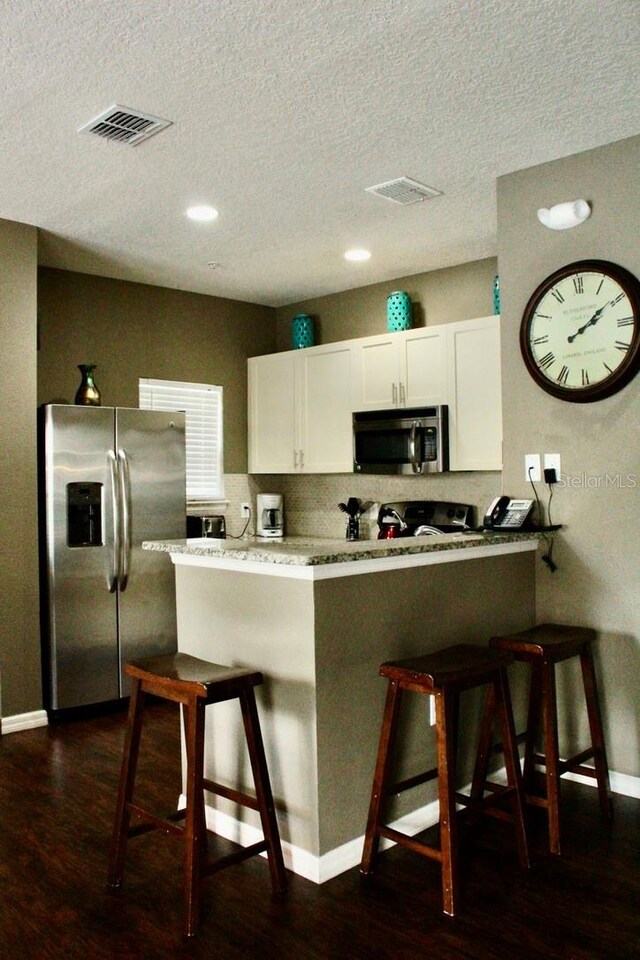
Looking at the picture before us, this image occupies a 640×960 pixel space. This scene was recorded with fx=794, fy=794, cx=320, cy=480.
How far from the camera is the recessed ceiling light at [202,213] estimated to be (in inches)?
155

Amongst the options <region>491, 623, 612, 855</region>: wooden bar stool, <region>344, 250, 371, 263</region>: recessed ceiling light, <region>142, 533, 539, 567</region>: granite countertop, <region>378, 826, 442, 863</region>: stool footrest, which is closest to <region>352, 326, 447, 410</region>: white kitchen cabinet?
<region>344, 250, 371, 263</region>: recessed ceiling light

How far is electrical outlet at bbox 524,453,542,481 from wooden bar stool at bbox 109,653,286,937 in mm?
1656

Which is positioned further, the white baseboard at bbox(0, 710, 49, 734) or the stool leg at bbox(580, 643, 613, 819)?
the white baseboard at bbox(0, 710, 49, 734)

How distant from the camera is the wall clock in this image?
3.18 meters

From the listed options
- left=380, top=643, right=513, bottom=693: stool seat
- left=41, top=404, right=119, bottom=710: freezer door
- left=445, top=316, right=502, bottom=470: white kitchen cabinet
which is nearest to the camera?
left=380, top=643, right=513, bottom=693: stool seat

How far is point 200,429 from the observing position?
5832 millimetres

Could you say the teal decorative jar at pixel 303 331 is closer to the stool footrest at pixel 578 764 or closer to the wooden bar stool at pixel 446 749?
the wooden bar stool at pixel 446 749

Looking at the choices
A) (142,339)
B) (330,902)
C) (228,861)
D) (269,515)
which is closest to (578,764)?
(330,902)

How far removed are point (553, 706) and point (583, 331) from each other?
5.05 ft

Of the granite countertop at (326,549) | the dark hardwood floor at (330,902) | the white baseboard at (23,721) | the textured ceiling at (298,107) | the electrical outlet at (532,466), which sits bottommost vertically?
the dark hardwood floor at (330,902)

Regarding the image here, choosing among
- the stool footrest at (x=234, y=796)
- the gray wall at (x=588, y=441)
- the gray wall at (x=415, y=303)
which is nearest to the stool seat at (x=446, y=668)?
the stool footrest at (x=234, y=796)

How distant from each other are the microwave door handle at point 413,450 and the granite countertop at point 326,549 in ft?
5.04

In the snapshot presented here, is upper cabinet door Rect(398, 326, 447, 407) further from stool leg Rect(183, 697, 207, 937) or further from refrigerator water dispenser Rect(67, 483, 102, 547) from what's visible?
stool leg Rect(183, 697, 207, 937)

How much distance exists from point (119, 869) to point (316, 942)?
71cm
